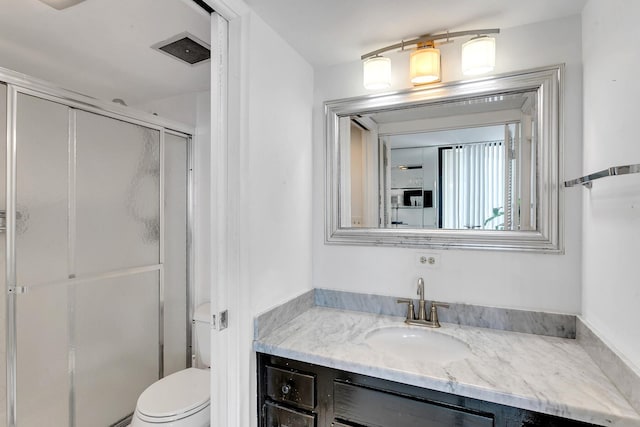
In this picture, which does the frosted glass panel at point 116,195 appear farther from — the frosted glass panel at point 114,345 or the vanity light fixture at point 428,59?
the vanity light fixture at point 428,59

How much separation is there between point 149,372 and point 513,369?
7.60 ft

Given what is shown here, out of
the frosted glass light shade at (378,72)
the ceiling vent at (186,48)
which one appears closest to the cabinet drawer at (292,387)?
the frosted glass light shade at (378,72)

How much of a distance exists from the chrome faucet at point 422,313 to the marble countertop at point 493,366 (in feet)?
0.16

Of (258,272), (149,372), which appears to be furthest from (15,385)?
(258,272)

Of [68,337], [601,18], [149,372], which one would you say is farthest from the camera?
[149,372]

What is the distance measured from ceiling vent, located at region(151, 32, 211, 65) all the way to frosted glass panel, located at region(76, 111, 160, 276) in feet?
2.33

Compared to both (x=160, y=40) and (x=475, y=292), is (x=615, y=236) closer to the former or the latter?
(x=475, y=292)

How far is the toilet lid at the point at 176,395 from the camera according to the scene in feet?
4.99

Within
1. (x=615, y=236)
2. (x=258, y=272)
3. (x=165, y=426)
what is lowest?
(x=165, y=426)

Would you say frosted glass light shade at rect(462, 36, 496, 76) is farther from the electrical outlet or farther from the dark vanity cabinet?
the dark vanity cabinet

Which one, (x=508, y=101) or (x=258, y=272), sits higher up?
(x=508, y=101)

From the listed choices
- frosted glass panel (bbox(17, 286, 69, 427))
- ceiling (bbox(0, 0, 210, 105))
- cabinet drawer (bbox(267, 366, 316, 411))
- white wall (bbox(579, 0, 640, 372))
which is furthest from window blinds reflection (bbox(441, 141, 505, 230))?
frosted glass panel (bbox(17, 286, 69, 427))

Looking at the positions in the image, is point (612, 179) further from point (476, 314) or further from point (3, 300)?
point (3, 300)

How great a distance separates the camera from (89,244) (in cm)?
195
